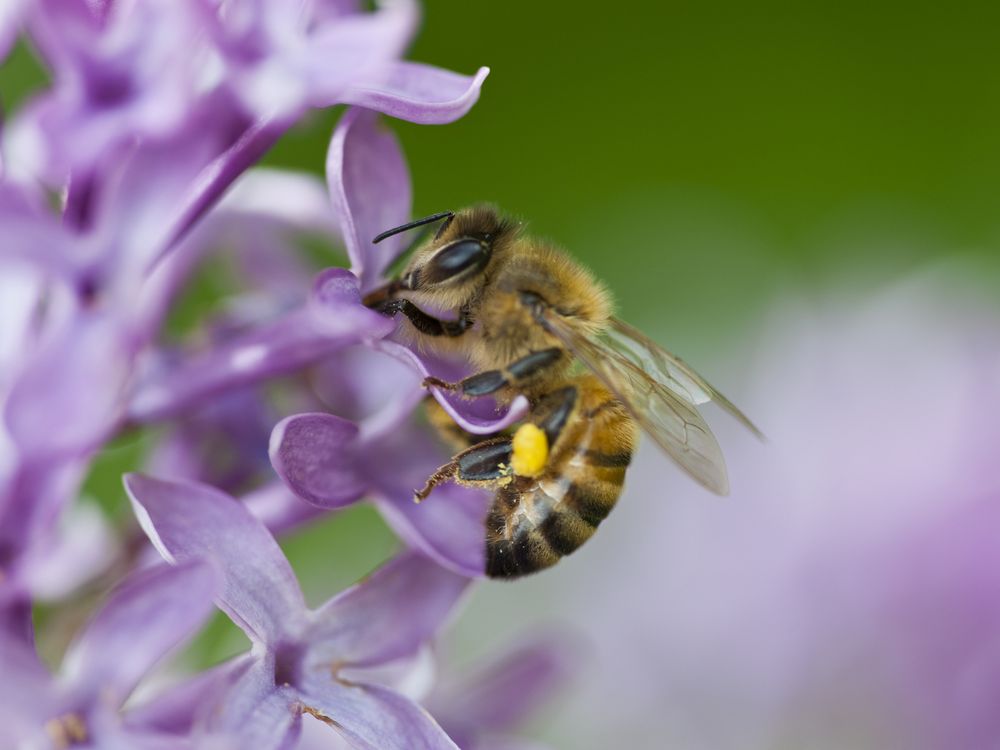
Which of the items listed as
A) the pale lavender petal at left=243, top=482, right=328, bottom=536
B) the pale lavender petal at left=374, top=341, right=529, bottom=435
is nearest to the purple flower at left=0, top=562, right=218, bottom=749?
the pale lavender petal at left=374, top=341, right=529, bottom=435

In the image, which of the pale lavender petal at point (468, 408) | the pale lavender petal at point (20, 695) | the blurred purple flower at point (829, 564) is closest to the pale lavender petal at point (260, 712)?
the pale lavender petal at point (20, 695)

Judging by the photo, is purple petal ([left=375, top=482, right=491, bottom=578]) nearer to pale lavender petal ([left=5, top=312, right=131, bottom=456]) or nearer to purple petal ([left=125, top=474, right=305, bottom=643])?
purple petal ([left=125, top=474, right=305, bottom=643])

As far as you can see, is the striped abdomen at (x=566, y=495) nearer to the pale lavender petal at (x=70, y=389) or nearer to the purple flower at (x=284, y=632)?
the purple flower at (x=284, y=632)

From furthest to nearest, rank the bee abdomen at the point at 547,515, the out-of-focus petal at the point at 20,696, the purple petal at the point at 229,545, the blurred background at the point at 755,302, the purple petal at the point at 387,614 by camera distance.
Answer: the blurred background at the point at 755,302 → the bee abdomen at the point at 547,515 → the purple petal at the point at 387,614 → the purple petal at the point at 229,545 → the out-of-focus petal at the point at 20,696

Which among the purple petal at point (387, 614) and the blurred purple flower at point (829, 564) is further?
the blurred purple flower at point (829, 564)

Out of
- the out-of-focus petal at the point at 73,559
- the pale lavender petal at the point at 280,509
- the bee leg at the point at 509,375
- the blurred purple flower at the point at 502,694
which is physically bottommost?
the out-of-focus petal at the point at 73,559

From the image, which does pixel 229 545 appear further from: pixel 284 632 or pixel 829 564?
pixel 829 564
